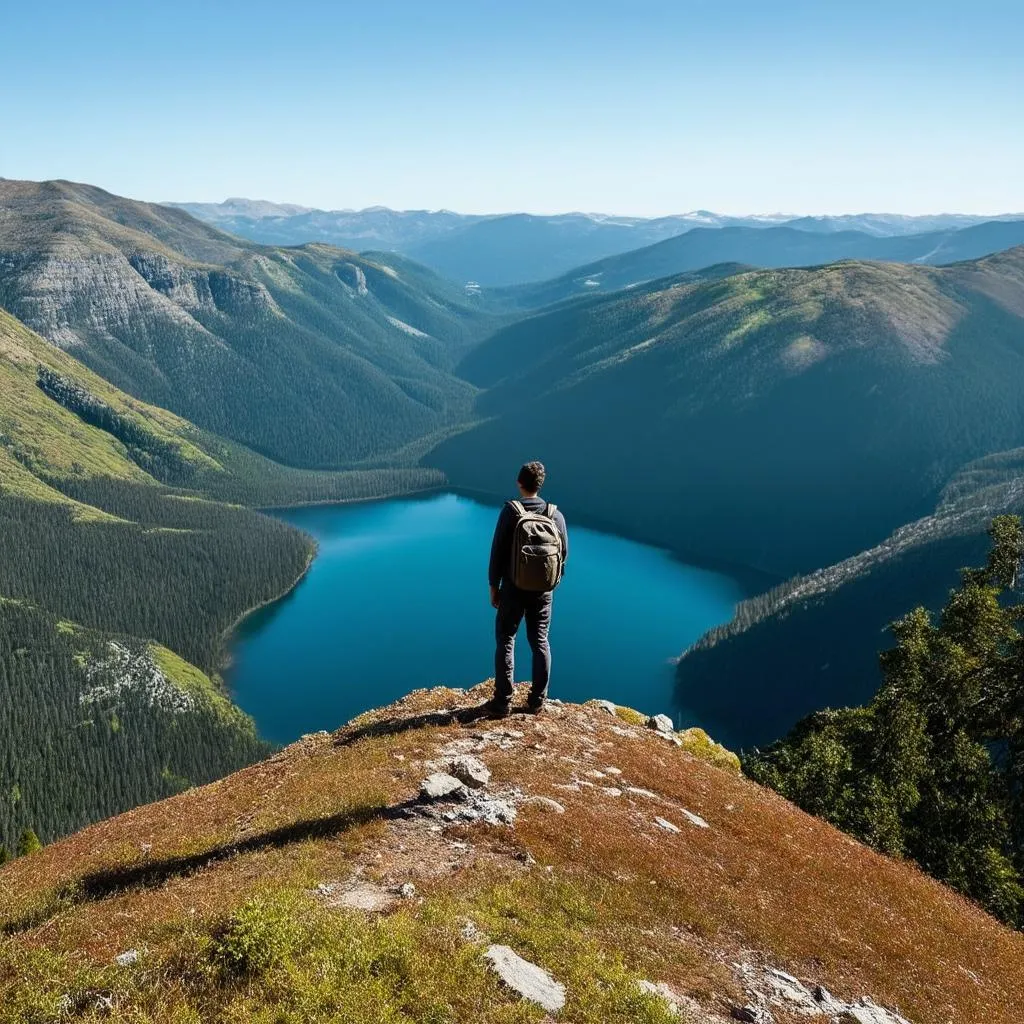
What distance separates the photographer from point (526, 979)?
10.8 m

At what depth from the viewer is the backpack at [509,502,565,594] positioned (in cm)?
1994

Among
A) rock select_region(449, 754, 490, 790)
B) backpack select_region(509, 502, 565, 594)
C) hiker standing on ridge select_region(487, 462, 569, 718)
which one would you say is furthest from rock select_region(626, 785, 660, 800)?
backpack select_region(509, 502, 565, 594)

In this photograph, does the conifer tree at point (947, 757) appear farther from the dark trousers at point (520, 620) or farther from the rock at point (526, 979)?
the rock at point (526, 979)

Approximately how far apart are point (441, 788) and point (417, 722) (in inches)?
246

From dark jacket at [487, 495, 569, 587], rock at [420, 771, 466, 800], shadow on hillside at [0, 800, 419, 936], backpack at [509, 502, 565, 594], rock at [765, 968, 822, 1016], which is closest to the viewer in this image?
rock at [765, 968, 822, 1016]

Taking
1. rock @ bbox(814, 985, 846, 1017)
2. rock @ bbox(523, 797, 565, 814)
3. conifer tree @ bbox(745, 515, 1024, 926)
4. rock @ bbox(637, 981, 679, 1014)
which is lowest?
conifer tree @ bbox(745, 515, 1024, 926)

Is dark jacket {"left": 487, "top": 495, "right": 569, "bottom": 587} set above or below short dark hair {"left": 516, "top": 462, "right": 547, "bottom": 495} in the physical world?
below

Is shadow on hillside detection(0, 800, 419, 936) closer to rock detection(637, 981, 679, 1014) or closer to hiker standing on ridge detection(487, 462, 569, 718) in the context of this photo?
hiker standing on ridge detection(487, 462, 569, 718)

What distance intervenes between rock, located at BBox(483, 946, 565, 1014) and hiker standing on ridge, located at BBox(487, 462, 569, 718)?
29.0 feet

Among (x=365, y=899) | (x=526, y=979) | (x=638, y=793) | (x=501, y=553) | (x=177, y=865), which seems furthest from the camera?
(x=638, y=793)

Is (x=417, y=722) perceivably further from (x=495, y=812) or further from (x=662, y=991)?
(x=662, y=991)

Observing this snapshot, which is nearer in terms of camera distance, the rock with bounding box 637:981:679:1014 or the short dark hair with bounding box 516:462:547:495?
the rock with bounding box 637:981:679:1014

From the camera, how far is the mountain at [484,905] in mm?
9984

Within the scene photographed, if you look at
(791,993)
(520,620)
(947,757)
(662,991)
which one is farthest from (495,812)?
(947,757)
